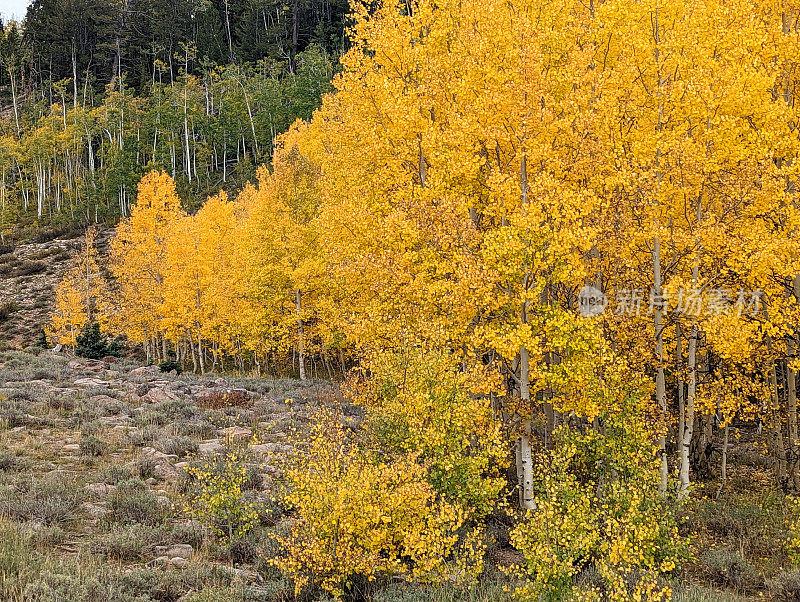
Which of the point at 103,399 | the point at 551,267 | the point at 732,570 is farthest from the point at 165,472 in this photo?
the point at 732,570

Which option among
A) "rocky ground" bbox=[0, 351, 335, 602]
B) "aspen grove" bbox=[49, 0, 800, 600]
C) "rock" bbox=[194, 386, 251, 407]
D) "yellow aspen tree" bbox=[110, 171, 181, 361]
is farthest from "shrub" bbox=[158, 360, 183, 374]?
"aspen grove" bbox=[49, 0, 800, 600]

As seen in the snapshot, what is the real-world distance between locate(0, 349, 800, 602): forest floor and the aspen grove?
0.70 meters

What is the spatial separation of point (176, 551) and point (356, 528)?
2.78 meters

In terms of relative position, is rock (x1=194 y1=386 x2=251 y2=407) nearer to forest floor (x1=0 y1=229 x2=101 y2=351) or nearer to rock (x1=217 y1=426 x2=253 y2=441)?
rock (x1=217 y1=426 x2=253 y2=441)

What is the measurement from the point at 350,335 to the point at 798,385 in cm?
1354

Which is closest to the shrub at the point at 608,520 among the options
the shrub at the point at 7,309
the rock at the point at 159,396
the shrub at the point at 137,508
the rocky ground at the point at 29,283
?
the shrub at the point at 137,508

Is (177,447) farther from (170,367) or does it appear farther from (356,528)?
(170,367)

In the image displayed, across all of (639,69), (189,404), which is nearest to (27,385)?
(189,404)

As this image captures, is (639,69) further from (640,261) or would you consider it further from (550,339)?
(550,339)

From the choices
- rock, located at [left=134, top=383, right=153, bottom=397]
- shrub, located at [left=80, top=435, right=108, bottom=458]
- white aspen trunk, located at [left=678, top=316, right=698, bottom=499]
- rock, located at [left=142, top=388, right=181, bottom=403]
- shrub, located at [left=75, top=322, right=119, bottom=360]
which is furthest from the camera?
shrub, located at [left=75, top=322, right=119, bottom=360]

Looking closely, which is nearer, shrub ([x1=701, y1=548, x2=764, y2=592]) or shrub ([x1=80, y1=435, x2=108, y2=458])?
shrub ([x1=701, y1=548, x2=764, y2=592])

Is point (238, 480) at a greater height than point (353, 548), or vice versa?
point (238, 480)

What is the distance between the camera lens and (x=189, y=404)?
17.2 meters

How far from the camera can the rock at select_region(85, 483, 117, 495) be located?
9551 mm
